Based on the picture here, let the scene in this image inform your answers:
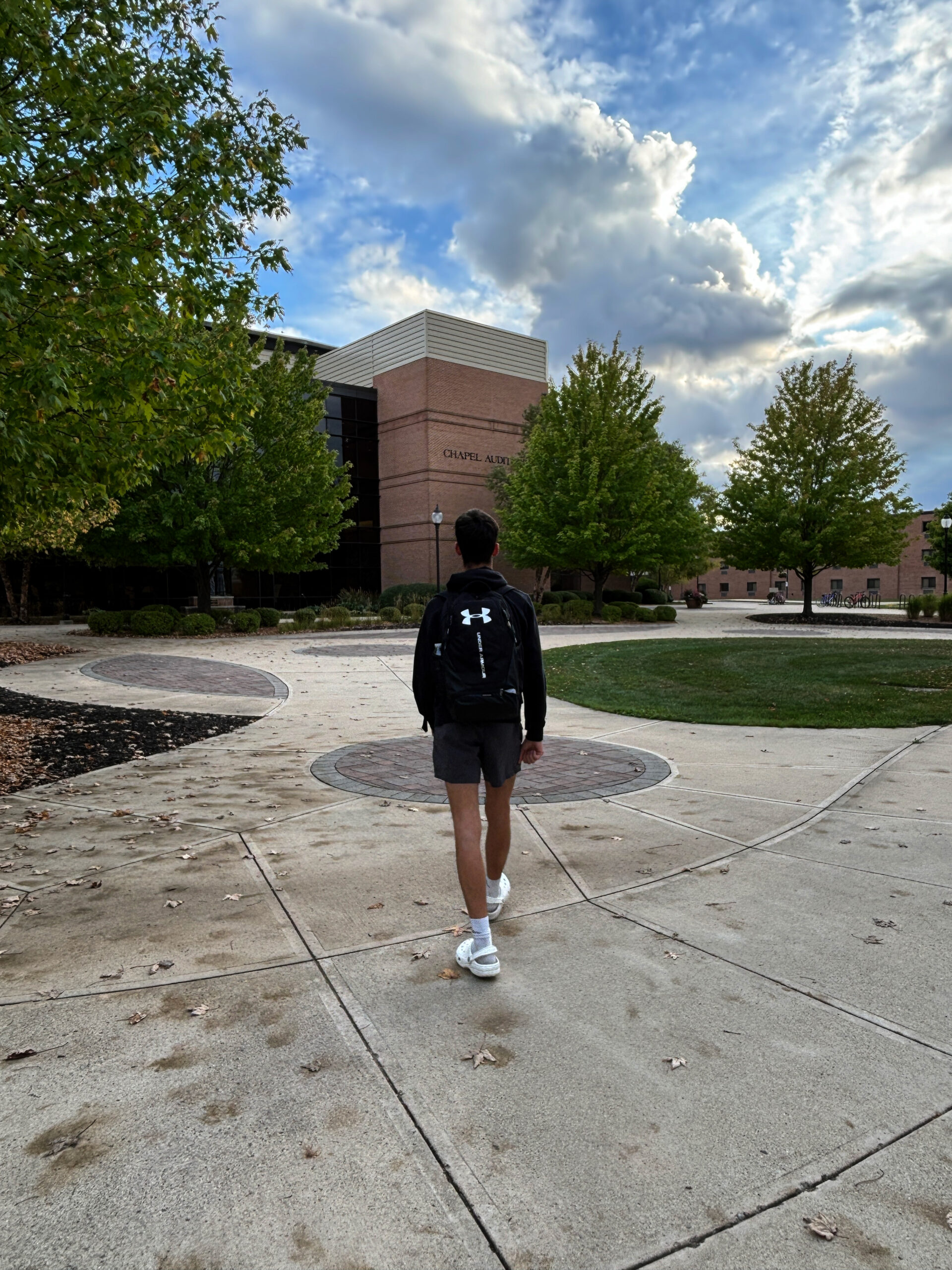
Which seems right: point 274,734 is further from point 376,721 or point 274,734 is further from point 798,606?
point 798,606

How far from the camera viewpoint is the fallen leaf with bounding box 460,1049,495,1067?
8.76 ft

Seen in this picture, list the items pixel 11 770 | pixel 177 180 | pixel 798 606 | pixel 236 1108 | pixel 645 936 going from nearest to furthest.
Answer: pixel 236 1108 < pixel 645 936 < pixel 177 180 < pixel 11 770 < pixel 798 606

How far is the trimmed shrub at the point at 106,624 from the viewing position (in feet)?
75.3

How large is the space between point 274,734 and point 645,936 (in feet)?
19.6

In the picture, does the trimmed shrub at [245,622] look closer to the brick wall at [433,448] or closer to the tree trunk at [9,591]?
the tree trunk at [9,591]

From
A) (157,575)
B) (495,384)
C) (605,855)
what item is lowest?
(605,855)

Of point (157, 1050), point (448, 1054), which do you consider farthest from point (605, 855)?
point (157, 1050)

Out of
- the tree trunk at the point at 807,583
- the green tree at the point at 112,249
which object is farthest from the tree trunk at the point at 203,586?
the tree trunk at the point at 807,583

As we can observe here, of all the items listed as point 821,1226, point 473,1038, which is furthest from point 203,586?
point 821,1226

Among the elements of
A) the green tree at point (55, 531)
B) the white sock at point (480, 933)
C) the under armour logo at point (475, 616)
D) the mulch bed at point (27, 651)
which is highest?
the green tree at point (55, 531)

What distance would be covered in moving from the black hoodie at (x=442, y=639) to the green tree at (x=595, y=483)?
85.2 feet

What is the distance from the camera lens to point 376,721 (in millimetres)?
9461

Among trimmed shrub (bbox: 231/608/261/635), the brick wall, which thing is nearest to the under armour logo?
trimmed shrub (bbox: 231/608/261/635)

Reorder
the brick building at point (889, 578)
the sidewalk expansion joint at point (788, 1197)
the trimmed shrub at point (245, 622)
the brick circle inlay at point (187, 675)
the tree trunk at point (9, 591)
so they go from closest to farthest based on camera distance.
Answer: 1. the sidewalk expansion joint at point (788, 1197)
2. the brick circle inlay at point (187, 675)
3. the trimmed shrub at point (245, 622)
4. the tree trunk at point (9, 591)
5. the brick building at point (889, 578)
